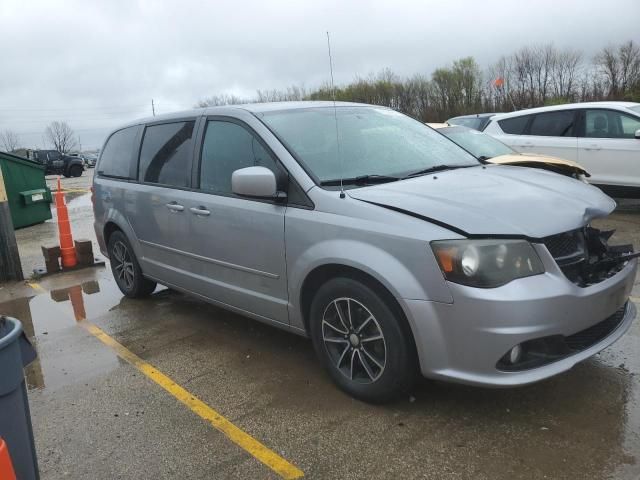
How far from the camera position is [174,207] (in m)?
4.56

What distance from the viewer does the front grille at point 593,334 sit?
2.95 metres

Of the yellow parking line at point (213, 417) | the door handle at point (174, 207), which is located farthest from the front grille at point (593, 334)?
the door handle at point (174, 207)

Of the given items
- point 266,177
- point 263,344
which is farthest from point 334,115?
point 263,344

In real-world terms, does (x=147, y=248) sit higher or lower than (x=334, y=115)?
lower

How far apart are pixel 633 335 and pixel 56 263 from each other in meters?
6.41

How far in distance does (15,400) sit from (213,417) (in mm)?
1491

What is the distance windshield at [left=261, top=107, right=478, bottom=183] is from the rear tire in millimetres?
2332

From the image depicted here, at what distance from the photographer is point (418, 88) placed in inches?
1781

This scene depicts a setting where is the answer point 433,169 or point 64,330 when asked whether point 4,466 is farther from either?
point 64,330

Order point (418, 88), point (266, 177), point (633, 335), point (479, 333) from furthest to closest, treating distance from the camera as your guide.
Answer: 1. point (418, 88)
2. point (633, 335)
3. point (266, 177)
4. point (479, 333)

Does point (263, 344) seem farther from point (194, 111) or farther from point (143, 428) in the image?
point (194, 111)

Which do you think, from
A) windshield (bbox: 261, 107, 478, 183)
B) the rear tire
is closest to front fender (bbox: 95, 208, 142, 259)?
the rear tire

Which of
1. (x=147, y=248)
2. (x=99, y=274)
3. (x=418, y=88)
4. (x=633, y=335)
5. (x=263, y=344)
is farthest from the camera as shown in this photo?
(x=418, y=88)

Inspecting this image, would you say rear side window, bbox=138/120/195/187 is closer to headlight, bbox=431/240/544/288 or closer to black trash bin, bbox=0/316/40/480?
headlight, bbox=431/240/544/288
